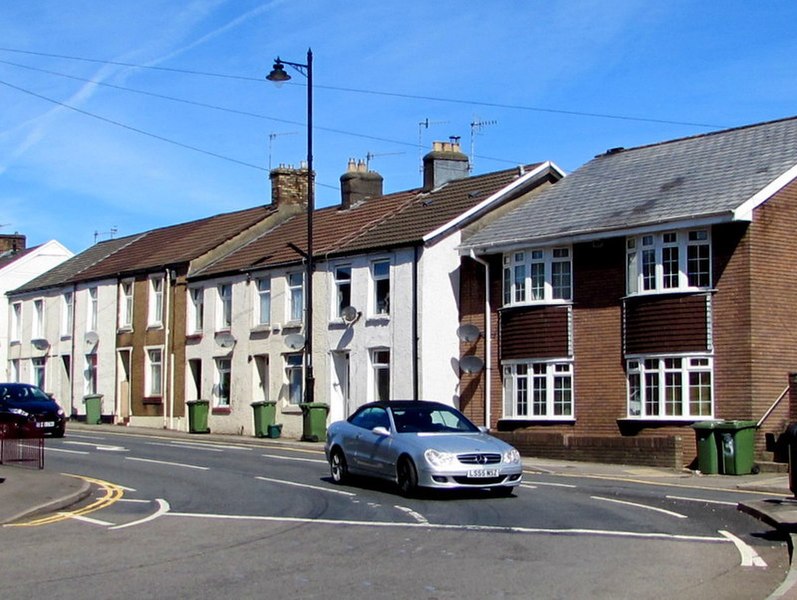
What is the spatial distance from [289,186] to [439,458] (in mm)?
28591

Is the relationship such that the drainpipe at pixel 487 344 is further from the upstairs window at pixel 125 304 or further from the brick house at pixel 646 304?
the upstairs window at pixel 125 304

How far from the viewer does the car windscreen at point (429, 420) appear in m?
17.4

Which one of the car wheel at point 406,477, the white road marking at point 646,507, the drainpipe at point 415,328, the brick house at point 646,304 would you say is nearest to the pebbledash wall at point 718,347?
the brick house at point 646,304

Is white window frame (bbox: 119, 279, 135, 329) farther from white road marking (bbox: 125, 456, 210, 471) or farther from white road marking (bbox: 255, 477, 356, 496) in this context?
white road marking (bbox: 255, 477, 356, 496)

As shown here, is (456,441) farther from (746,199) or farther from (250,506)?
(746,199)

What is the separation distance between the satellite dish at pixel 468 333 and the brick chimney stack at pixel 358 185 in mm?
10153

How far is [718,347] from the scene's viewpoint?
2548cm

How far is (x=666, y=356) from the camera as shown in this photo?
86.1ft

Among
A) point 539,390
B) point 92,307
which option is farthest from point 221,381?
point 539,390

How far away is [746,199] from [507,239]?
272 inches

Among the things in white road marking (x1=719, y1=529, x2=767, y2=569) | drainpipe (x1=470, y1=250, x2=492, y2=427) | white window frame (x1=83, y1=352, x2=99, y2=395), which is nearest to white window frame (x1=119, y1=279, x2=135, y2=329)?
white window frame (x1=83, y1=352, x2=99, y2=395)

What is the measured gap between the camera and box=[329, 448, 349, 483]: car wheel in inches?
734

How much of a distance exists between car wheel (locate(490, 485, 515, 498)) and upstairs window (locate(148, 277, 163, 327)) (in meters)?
27.5

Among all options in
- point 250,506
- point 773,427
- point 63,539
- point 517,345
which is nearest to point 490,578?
point 63,539
